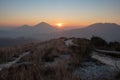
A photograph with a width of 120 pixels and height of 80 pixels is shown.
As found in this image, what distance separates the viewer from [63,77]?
8.13 metres

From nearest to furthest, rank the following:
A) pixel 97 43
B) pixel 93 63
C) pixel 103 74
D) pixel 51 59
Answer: pixel 103 74, pixel 93 63, pixel 51 59, pixel 97 43

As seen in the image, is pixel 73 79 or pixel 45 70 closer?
pixel 73 79

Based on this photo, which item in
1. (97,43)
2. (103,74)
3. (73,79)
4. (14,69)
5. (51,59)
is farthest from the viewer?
(97,43)

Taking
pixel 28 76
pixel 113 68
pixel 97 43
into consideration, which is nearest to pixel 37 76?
pixel 28 76

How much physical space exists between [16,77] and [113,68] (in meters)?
4.49

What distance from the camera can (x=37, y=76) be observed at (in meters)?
8.65

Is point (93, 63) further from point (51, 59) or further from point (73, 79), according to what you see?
point (73, 79)

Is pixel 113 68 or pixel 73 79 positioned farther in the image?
pixel 113 68

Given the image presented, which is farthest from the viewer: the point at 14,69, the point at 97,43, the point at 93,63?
the point at 97,43

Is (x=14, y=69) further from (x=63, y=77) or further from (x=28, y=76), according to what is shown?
(x=63, y=77)

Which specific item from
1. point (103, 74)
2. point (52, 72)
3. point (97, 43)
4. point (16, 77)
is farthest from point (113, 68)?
point (97, 43)

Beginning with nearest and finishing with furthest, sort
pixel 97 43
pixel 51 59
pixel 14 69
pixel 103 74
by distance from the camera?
pixel 103 74, pixel 14 69, pixel 51 59, pixel 97 43

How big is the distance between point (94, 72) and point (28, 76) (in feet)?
9.48

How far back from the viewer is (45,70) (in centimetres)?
961
